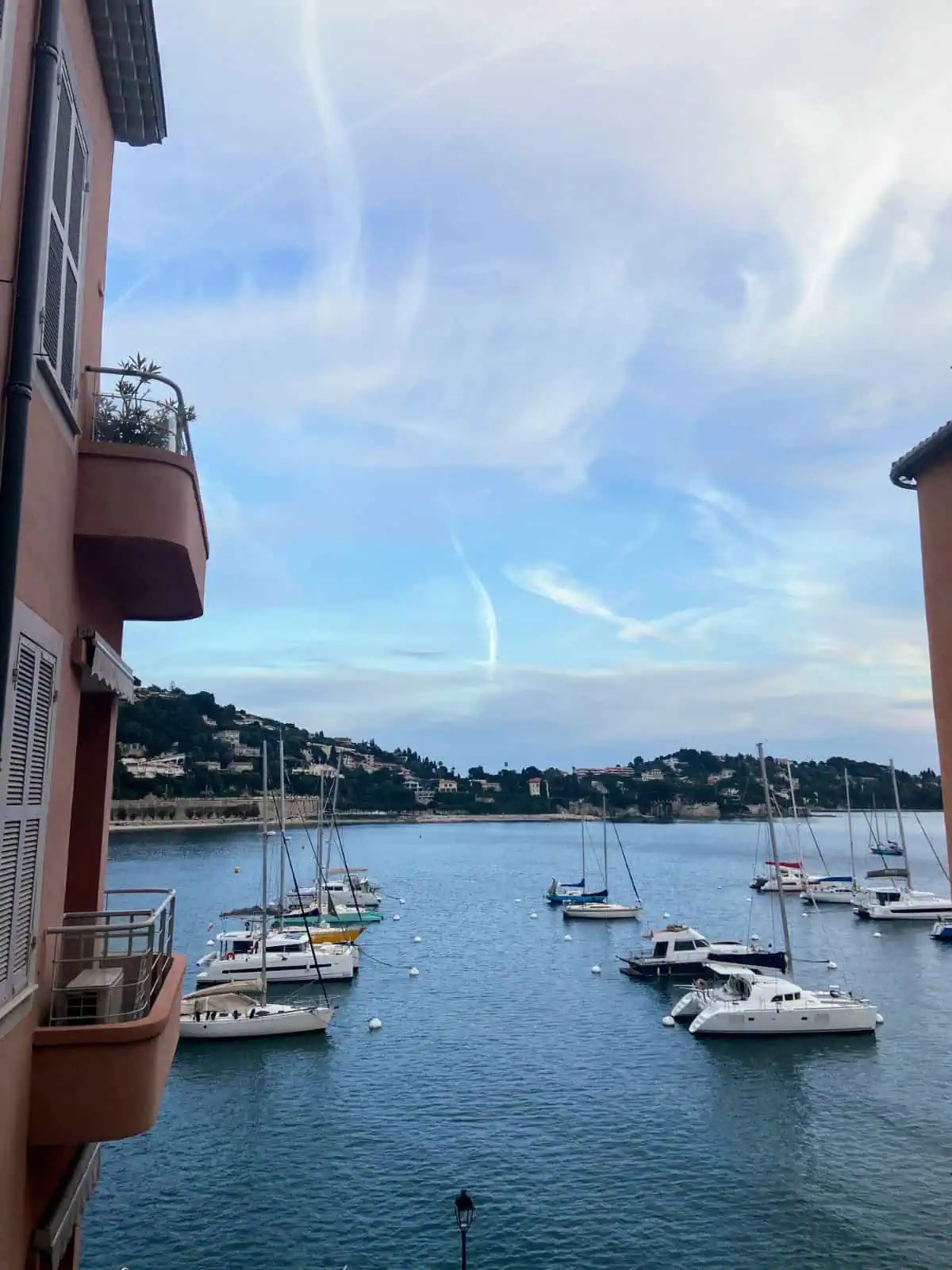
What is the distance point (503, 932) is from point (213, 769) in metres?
142

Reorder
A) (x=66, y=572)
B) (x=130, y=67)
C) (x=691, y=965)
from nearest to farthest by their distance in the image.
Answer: (x=66, y=572), (x=130, y=67), (x=691, y=965)

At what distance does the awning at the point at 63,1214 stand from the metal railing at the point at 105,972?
1.14 metres

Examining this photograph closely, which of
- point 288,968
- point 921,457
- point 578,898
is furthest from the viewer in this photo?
point 578,898

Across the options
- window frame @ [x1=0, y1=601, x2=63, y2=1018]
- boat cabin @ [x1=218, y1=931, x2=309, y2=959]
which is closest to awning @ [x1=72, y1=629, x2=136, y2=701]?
window frame @ [x1=0, y1=601, x2=63, y2=1018]

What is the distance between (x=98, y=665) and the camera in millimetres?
6719

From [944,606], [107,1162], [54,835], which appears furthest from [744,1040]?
[54,835]

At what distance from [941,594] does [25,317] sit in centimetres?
820

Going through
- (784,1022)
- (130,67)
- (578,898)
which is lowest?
(784,1022)

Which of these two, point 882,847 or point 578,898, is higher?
point 882,847

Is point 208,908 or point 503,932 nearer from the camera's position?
point 503,932

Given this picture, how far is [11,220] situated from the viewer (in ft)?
15.3

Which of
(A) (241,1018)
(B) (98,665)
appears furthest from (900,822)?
(B) (98,665)

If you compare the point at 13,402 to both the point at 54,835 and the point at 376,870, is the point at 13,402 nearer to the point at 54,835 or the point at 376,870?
the point at 54,835

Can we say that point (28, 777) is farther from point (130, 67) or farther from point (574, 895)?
point (574, 895)
